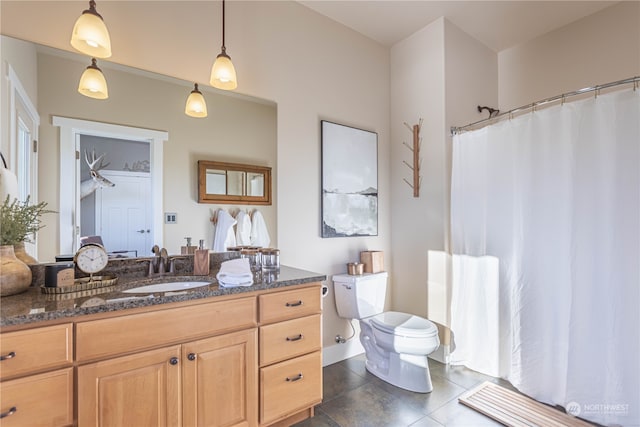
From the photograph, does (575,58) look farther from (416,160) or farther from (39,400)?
(39,400)

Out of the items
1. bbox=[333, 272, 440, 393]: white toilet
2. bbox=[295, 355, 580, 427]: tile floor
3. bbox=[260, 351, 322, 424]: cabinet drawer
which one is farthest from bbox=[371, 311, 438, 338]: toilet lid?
bbox=[260, 351, 322, 424]: cabinet drawer

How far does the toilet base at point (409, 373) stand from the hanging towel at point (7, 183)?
227 cm

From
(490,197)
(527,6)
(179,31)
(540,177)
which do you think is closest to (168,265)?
(179,31)

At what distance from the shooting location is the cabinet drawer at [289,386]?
4.94ft

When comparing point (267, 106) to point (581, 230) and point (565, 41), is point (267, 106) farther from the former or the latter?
point (565, 41)

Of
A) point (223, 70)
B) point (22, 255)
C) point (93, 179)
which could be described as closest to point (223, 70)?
point (223, 70)

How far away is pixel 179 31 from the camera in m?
1.79

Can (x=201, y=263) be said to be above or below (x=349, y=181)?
below

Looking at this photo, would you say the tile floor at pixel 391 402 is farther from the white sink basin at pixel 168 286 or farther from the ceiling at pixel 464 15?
the ceiling at pixel 464 15

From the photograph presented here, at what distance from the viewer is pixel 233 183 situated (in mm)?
1957

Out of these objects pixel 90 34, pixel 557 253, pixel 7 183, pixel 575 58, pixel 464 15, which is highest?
pixel 464 15

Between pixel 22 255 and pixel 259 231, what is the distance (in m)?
1.14

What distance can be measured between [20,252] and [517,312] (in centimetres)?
274

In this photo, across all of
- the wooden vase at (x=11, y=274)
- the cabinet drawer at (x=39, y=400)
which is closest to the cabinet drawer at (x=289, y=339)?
the cabinet drawer at (x=39, y=400)
